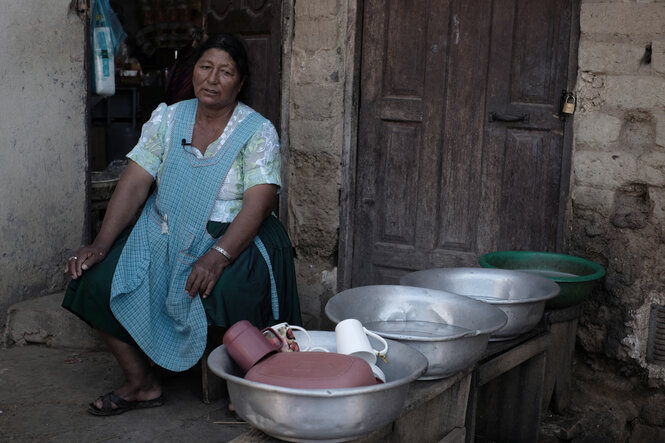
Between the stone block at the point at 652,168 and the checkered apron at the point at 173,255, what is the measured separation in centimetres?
167

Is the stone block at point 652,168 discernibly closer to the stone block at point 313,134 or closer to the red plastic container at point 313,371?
the stone block at point 313,134

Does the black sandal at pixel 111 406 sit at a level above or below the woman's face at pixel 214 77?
A: below

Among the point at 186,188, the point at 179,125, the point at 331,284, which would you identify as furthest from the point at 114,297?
the point at 331,284

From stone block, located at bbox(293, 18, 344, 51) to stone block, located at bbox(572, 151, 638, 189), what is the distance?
1.44 m

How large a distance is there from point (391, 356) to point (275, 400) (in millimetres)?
430

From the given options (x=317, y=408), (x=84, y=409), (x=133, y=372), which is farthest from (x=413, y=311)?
(x=84, y=409)

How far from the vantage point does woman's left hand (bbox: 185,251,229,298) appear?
2.93 m

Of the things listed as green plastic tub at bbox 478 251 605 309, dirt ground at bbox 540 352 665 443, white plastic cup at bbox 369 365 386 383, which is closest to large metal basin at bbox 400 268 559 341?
green plastic tub at bbox 478 251 605 309

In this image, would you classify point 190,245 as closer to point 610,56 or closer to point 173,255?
point 173,255

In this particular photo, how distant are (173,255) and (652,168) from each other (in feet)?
6.79

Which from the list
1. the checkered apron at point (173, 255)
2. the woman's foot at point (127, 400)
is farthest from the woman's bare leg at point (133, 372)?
the checkered apron at point (173, 255)

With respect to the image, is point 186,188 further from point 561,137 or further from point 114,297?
point 561,137

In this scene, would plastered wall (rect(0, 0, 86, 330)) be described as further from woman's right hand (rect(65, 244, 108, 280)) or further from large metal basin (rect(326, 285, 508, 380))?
large metal basin (rect(326, 285, 508, 380))

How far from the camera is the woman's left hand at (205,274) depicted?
2928 millimetres
